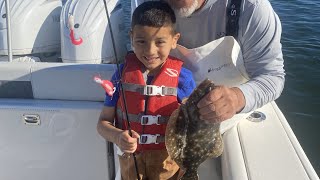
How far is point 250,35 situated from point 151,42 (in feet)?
2.44

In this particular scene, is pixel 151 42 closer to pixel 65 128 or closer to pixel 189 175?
pixel 189 175

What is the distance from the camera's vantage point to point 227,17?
254 cm

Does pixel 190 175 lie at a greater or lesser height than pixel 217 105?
lesser

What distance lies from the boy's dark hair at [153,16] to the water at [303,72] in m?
3.66

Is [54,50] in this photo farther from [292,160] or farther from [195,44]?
[292,160]

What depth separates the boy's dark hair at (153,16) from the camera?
217 cm

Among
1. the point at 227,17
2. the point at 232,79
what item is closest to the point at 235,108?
the point at 232,79

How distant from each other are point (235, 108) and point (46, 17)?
3103mm

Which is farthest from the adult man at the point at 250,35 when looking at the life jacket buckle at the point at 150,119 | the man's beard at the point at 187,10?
the life jacket buckle at the point at 150,119

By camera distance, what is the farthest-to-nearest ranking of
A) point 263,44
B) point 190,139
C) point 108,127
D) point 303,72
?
point 303,72 < point 263,44 < point 108,127 < point 190,139

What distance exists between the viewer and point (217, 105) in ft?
6.28

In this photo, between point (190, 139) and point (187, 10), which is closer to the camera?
point (190, 139)

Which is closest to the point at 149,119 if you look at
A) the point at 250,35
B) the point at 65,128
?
the point at 65,128

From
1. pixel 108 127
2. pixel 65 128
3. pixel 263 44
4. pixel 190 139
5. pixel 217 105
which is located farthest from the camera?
pixel 65 128
